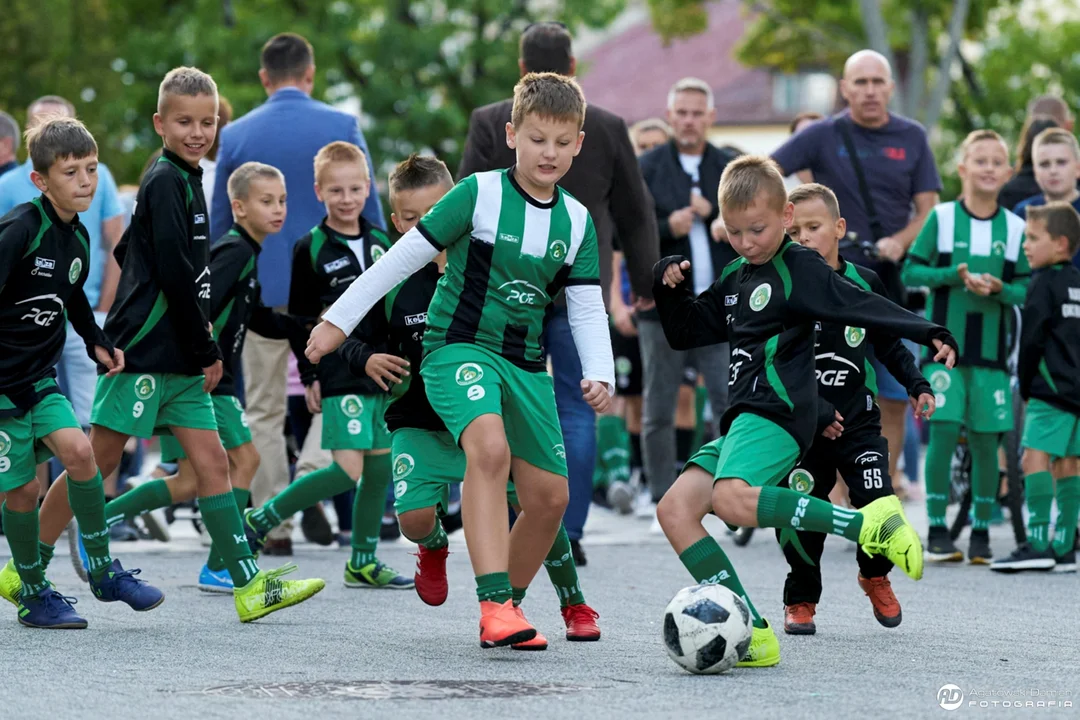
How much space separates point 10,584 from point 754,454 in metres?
2.97

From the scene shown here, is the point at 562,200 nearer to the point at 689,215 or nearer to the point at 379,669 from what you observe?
the point at 379,669

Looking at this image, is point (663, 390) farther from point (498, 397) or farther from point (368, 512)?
point (498, 397)

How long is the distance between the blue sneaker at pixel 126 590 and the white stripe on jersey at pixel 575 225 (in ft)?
6.89

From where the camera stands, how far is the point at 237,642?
20.8 ft

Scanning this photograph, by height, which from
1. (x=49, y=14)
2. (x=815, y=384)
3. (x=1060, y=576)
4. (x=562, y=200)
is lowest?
(x=1060, y=576)

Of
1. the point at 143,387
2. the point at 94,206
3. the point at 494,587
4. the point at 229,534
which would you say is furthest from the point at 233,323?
the point at 94,206

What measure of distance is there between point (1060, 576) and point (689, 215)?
3.23 metres

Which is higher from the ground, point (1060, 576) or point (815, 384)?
point (815, 384)

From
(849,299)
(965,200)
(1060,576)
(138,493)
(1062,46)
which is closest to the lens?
(849,299)

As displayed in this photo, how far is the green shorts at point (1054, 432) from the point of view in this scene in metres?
9.30

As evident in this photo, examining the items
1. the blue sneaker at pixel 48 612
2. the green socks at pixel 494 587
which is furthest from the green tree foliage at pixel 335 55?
the green socks at pixel 494 587

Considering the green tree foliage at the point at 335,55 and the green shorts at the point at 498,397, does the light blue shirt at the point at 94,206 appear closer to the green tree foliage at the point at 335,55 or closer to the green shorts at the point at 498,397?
the green shorts at the point at 498,397

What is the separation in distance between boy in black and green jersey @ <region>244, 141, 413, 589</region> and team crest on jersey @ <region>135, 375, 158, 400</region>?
121cm

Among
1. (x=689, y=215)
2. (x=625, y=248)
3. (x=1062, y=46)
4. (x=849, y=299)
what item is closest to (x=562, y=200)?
(x=849, y=299)
